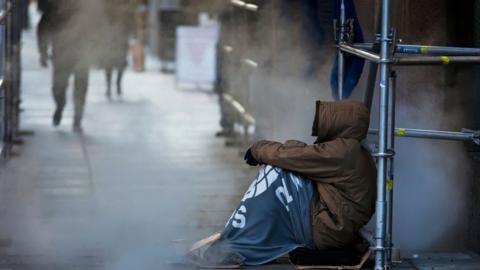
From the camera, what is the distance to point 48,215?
712 centimetres

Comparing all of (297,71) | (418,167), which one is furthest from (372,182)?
(297,71)

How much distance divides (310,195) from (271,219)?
0.24m

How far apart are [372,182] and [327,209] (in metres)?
0.28

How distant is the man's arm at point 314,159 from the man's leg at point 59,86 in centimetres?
607

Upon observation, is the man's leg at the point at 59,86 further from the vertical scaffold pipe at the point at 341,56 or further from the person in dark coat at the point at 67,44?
the vertical scaffold pipe at the point at 341,56

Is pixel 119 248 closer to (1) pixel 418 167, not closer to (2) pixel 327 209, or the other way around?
(2) pixel 327 209

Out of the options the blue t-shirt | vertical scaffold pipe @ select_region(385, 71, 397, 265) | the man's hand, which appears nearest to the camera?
vertical scaffold pipe @ select_region(385, 71, 397, 265)

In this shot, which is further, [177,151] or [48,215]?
[177,151]

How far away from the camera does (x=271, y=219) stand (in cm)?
545

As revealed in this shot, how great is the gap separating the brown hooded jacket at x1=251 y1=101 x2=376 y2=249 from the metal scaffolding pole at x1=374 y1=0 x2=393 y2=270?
188 millimetres

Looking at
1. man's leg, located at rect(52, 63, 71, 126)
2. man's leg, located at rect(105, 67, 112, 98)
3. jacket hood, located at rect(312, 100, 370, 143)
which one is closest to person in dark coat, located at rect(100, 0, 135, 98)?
man's leg, located at rect(105, 67, 112, 98)

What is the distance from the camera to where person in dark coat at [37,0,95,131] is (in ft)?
31.6

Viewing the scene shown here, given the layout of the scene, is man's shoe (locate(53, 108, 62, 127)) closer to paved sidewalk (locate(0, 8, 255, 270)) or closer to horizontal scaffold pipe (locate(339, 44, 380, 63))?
paved sidewalk (locate(0, 8, 255, 270))

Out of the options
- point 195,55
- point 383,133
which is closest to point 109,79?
point 195,55
